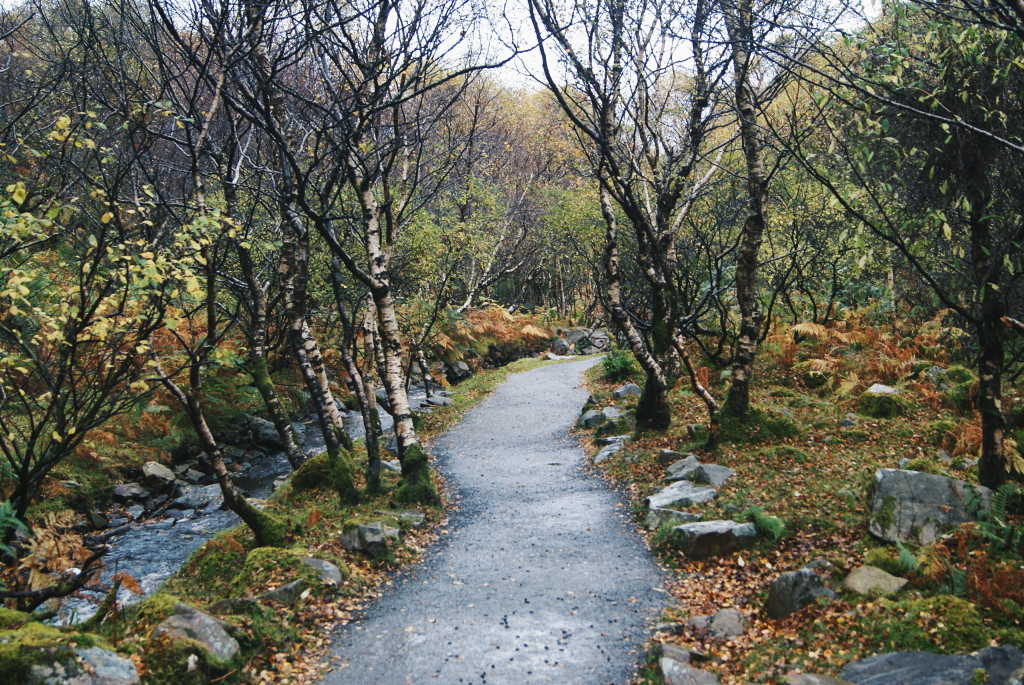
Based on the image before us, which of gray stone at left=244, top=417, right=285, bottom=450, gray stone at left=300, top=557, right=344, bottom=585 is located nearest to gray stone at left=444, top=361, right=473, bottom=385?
gray stone at left=244, top=417, right=285, bottom=450

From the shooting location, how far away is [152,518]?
1240 cm

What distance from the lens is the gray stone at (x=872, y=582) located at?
19.0 feet

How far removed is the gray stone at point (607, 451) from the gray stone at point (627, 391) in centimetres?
347

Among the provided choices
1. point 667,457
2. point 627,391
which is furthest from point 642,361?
point 627,391

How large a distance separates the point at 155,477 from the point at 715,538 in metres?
11.5

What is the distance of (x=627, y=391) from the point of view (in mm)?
17000

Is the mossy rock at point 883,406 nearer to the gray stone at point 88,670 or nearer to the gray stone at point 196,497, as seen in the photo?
the gray stone at point 88,670

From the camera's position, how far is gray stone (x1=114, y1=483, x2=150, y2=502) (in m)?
13.1

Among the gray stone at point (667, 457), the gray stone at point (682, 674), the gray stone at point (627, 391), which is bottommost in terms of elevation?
the gray stone at point (682, 674)

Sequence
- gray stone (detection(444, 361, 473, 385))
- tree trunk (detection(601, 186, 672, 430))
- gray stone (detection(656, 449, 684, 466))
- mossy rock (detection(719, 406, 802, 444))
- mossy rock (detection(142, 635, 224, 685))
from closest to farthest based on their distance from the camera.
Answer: mossy rock (detection(142, 635, 224, 685)), mossy rock (detection(719, 406, 802, 444)), gray stone (detection(656, 449, 684, 466)), tree trunk (detection(601, 186, 672, 430)), gray stone (detection(444, 361, 473, 385))

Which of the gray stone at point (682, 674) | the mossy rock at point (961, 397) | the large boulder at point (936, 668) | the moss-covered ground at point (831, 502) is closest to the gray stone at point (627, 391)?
the moss-covered ground at point (831, 502)

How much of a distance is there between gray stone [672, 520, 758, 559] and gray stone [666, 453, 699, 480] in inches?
86.4

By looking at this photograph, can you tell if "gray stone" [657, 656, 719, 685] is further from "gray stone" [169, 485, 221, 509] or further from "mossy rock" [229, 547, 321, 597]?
"gray stone" [169, 485, 221, 509]

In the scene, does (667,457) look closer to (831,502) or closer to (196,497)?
(831,502)
